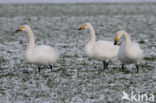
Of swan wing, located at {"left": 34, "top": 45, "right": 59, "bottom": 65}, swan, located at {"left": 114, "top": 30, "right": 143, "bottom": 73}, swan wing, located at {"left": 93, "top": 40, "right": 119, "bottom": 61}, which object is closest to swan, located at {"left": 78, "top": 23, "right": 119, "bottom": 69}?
swan wing, located at {"left": 93, "top": 40, "right": 119, "bottom": 61}

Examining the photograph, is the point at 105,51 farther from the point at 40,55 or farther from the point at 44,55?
the point at 40,55

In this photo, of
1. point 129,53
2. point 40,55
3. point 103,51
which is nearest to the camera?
point 129,53

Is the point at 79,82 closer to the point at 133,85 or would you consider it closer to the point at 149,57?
the point at 133,85

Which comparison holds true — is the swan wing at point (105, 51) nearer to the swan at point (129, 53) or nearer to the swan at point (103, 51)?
the swan at point (103, 51)

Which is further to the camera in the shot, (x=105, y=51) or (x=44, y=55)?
(x=105, y=51)

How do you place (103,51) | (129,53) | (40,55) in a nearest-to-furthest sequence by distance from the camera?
1. (129,53)
2. (40,55)
3. (103,51)

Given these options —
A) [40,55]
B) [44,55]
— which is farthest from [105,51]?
[40,55]

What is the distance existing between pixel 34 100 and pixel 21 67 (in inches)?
151

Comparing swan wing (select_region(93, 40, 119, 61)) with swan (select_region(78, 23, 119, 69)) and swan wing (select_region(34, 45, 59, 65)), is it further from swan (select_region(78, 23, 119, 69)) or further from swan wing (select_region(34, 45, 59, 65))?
swan wing (select_region(34, 45, 59, 65))

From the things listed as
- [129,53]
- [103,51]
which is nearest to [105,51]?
[103,51]

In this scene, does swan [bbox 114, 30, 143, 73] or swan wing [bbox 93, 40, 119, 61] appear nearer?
swan [bbox 114, 30, 143, 73]

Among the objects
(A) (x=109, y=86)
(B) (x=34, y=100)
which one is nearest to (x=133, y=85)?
(A) (x=109, y=86)

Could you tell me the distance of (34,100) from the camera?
678 cm

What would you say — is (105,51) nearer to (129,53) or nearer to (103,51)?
(103,51)
